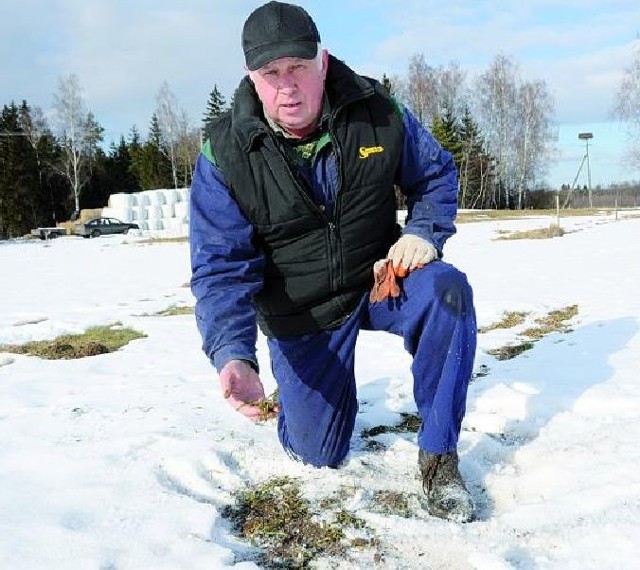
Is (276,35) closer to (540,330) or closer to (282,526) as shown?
(282,526)

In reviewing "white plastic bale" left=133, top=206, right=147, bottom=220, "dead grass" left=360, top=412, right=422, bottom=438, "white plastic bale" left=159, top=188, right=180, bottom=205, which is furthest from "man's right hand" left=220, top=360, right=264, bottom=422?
"white plastic bale" left=159, top=188, right=180, bottom=205

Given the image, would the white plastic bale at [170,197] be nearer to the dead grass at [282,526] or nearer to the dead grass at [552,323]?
the dead grass at [552,323]

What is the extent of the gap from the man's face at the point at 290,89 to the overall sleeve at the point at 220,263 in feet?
1.02

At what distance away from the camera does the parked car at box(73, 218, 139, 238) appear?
33.4 metres

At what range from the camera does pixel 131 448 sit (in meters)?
3.00

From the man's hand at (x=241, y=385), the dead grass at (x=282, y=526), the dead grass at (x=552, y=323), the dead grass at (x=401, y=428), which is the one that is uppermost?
the man's hand at (x=241, y=385)

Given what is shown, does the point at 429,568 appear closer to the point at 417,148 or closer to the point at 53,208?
the point at 417,148

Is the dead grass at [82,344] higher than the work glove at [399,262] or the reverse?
the reverse

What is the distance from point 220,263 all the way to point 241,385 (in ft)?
1.83

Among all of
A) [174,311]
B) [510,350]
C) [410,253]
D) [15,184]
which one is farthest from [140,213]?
[410,253]

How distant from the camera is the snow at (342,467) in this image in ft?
6.81

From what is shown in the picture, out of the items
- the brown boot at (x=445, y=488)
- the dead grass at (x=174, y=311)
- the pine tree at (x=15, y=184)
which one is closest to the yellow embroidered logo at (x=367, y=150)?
the brown boot at (x=445, y=488)

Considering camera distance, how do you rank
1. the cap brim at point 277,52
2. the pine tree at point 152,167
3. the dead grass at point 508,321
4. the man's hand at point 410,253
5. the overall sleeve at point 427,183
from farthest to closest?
the pine tree at point 152,167 → the dead grass at point 508,321 → the overall sleeve at point 427,183 → the man's hand at point 410,253 → the cap brim at point 277,52

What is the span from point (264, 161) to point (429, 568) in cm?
145
